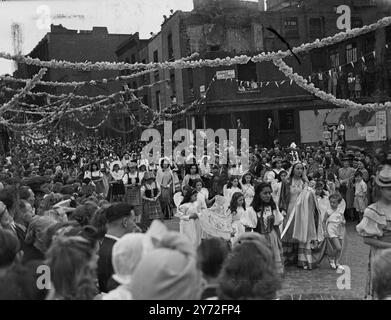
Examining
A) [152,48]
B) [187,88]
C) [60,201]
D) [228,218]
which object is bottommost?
[228,218]

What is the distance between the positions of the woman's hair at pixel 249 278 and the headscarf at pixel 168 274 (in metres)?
0.32

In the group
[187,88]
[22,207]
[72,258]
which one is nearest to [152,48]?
[187,88]

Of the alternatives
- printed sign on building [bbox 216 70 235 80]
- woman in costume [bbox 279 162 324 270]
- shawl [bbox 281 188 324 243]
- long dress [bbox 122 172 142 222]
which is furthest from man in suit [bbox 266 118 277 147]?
shawl [bbox 281 188 324 243]

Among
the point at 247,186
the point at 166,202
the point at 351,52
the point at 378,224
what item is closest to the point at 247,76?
the point at 351,52

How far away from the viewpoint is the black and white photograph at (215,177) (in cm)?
315

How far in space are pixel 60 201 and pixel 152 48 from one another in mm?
30902

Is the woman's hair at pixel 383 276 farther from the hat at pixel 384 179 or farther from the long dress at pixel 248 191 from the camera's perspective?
the long dress at pixel 248 191

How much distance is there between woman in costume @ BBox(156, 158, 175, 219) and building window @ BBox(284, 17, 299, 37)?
18032 millimetres

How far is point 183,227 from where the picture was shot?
9.76 metres

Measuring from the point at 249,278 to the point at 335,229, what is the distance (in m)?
6.88

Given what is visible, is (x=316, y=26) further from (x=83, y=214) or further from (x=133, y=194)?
(x=83, y=214)

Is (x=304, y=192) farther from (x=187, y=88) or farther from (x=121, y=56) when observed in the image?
(x=121, y=56)

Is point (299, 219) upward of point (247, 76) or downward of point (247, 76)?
downward
